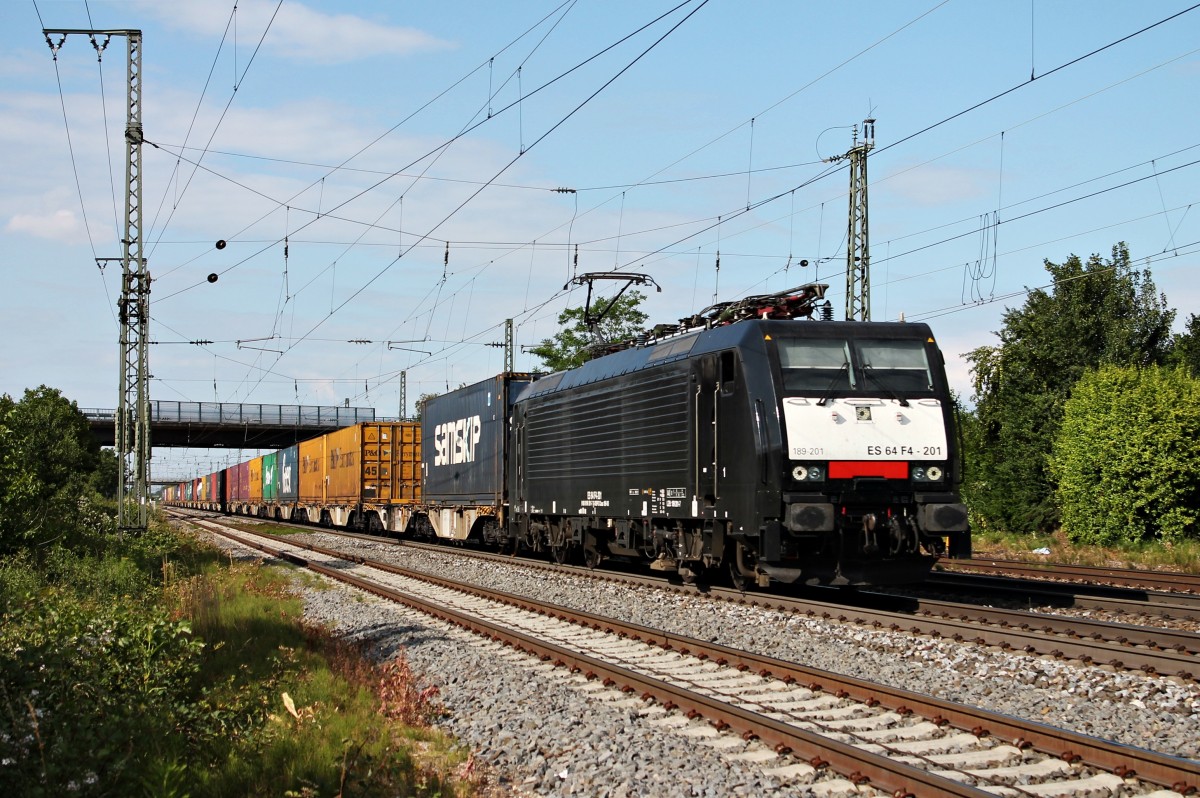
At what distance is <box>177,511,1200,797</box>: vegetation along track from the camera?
20.1ft

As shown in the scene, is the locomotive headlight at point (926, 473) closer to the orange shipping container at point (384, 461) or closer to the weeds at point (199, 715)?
the weeds at point (199, 715)

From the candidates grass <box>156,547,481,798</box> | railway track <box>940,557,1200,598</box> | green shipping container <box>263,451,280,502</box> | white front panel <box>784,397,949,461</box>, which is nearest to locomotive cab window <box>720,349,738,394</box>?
white front panel <box>784,397,949,461</box>

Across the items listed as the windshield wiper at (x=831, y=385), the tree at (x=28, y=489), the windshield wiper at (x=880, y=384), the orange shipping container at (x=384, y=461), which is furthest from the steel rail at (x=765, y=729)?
the orange shipping container at (x=384, y=461)

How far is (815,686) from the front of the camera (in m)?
8.79

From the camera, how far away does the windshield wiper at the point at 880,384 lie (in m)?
13.5

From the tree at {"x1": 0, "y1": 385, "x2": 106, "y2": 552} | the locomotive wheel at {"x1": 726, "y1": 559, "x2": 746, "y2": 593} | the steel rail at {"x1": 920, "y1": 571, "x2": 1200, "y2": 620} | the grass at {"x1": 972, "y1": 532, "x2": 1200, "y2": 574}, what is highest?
the tree at {"x1": 0, "y1": 385, "x2": 106, "y2": 552}

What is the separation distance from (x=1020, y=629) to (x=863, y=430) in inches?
119

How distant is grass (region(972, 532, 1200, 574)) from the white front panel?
28.1 ft

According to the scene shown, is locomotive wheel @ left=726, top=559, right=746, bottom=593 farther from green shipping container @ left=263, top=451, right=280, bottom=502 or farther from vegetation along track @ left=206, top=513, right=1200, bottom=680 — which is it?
green shipping container @ left=263, top=451, right=280, bottom=502

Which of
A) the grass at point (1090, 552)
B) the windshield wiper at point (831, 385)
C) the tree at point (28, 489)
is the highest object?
the windshield wiper at point (831, 385)

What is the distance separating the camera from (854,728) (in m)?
7.51

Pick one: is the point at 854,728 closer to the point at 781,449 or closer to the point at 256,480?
the point at 781,449

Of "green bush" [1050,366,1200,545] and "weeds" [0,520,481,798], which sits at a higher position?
"green bush" [1050,366,1200,545]

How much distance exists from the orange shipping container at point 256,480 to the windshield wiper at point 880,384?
166 feet
